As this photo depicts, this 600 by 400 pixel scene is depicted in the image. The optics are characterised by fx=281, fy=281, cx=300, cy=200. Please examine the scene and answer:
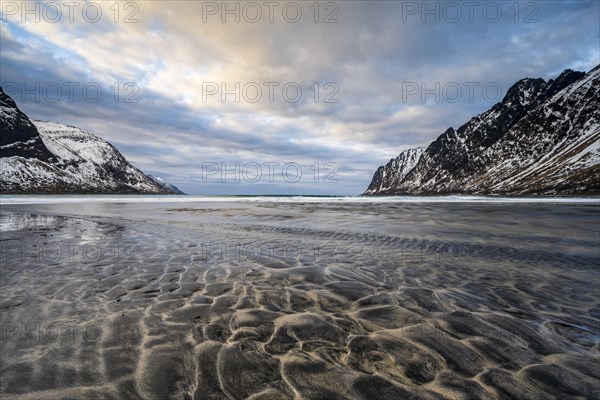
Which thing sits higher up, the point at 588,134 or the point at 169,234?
the point at 588,134

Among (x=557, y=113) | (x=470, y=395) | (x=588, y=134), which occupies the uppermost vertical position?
(x=557, y=113)

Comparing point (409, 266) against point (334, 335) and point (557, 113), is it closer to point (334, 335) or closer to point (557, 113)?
point (334, 335)

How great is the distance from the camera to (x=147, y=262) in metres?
7.71

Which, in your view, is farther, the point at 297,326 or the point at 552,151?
the point at 552,151

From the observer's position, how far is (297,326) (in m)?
4.14

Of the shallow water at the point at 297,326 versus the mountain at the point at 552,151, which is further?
the mountain at the point at 552,151

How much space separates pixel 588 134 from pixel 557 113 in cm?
3432

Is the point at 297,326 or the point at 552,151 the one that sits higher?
the point at 552,151

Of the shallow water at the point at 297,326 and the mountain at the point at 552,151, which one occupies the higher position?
the mountain at the point at 552,151

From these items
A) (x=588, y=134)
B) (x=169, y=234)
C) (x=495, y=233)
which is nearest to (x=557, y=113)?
(x=588, y=134)

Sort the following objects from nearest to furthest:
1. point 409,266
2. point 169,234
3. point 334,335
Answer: point 334,335 < point 409,266 < point 169,234

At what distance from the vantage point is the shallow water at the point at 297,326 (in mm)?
2916

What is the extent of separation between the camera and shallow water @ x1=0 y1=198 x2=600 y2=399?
9.57ft

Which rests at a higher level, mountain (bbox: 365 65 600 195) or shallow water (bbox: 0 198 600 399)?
mountain (bbox: 365 65 600 195)
